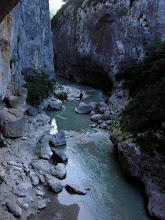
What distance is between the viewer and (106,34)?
25.1 meters

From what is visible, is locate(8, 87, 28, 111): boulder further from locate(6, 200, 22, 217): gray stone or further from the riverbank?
locate(6, 200, 22, 217): gray stone

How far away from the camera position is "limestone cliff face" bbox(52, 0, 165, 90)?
2161 centimetres

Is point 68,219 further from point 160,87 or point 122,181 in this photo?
point 160,87

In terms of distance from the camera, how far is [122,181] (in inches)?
390

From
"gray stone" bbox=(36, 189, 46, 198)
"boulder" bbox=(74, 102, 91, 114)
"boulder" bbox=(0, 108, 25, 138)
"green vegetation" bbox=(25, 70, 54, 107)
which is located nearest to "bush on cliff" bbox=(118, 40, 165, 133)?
"gray stone" bbox=(36, 189, 46, 198)

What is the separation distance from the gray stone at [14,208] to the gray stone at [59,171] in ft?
8.95

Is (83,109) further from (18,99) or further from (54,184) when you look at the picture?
(54,184)

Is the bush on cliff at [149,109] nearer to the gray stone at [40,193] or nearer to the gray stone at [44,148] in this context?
the gray stone at [44,148]

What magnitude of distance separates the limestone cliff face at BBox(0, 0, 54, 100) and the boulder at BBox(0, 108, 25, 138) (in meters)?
1.02

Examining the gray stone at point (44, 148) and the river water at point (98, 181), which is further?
the gray stone at point (44, 148)

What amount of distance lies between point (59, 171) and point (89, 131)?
6.26 meters

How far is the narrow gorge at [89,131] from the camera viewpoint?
825 centimetres

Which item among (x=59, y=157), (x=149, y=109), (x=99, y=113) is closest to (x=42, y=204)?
(x=59, y=157)

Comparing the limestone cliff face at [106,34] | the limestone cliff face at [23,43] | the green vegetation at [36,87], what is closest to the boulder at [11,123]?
the limestone cliff face at [23,43]
